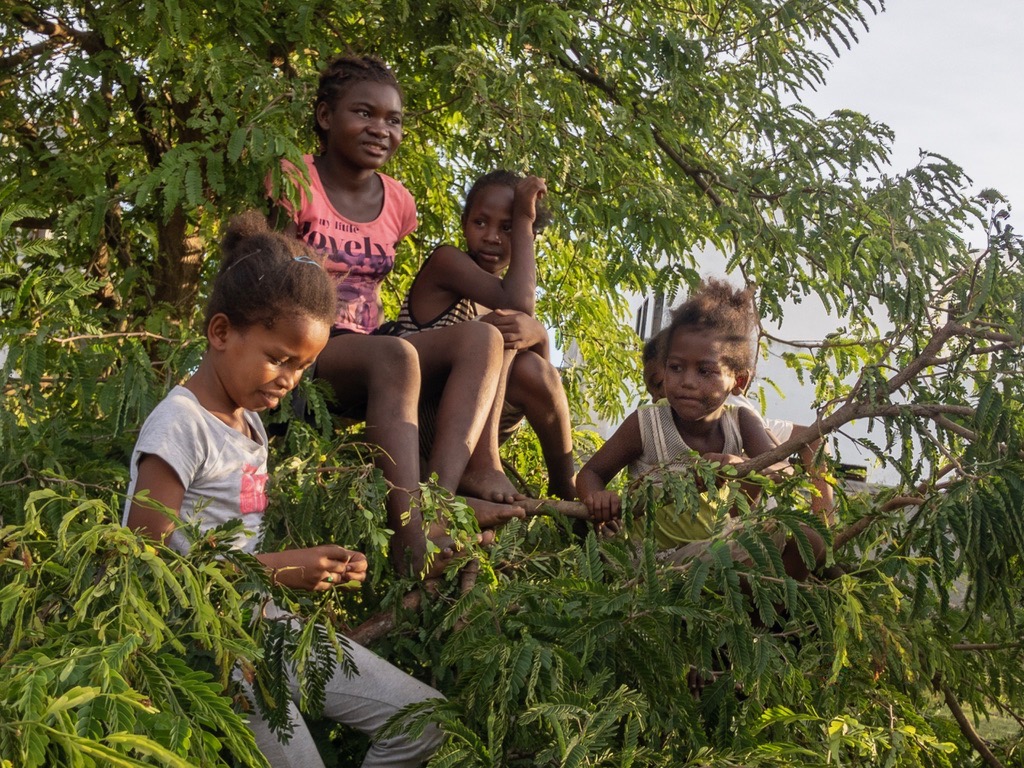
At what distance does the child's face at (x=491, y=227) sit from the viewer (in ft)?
12.6

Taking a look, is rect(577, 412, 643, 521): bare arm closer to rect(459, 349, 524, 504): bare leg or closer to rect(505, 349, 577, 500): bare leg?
rect(505, 349, 577, 500): bare leg

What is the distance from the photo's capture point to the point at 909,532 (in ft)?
8.16

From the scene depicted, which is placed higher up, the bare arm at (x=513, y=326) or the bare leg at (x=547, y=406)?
the bare arm at (x=513, y=326)

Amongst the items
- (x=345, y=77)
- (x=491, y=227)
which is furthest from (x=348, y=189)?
(x=491, y=227)

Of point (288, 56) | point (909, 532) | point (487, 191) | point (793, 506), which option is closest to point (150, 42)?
point (288, 56)

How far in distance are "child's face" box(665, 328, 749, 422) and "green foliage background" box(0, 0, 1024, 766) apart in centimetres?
36

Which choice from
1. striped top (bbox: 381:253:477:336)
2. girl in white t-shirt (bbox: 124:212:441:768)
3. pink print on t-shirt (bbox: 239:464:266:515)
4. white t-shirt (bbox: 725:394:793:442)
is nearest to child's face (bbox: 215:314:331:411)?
girl in white t-shirt (bbox: 124:212:441:768)

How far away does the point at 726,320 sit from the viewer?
3.68 meters

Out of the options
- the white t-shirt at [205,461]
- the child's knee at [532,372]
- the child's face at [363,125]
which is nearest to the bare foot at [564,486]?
the child's knee at [532,372]

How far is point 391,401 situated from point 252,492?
0.51 m

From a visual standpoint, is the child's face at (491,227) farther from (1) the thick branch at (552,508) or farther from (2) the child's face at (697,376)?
(1) the thick branch at (552,508)

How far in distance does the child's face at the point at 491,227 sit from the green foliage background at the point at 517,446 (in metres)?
0.18

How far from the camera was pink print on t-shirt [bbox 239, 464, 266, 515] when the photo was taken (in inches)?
100.0

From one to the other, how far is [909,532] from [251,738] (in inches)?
56.8
